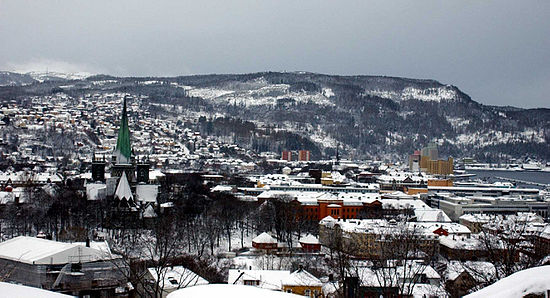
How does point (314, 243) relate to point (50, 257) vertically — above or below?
below

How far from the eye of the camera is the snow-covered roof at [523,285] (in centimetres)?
586

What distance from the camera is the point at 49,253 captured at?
20812mm

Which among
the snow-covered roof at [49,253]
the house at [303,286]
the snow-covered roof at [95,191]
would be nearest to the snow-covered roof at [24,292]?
the snow-covered roof at [49,253]

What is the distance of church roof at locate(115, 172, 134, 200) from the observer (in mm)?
56344

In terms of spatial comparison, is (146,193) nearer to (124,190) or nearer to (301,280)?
(124,190)

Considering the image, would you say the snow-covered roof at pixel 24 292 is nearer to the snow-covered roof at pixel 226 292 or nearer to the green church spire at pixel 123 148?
the snow-covered roof at pixel 226 292

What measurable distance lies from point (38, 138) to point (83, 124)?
80.4ft

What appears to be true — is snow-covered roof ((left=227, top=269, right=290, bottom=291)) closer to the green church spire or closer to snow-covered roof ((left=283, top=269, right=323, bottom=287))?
snow-covered roof ((left=283, top=269, right=323, bottom=287))

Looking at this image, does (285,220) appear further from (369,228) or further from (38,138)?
(38,138)

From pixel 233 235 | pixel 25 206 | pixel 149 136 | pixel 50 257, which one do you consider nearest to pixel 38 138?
pixel 149 136

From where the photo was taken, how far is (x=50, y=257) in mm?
20547

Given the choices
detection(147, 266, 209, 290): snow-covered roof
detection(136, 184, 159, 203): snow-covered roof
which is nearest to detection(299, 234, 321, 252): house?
detection(147, 266, 209, 290): snow-covered roof

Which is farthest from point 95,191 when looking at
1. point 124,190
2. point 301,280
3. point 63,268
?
point 63,268

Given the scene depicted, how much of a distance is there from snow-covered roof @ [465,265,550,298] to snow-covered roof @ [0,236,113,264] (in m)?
17.1
